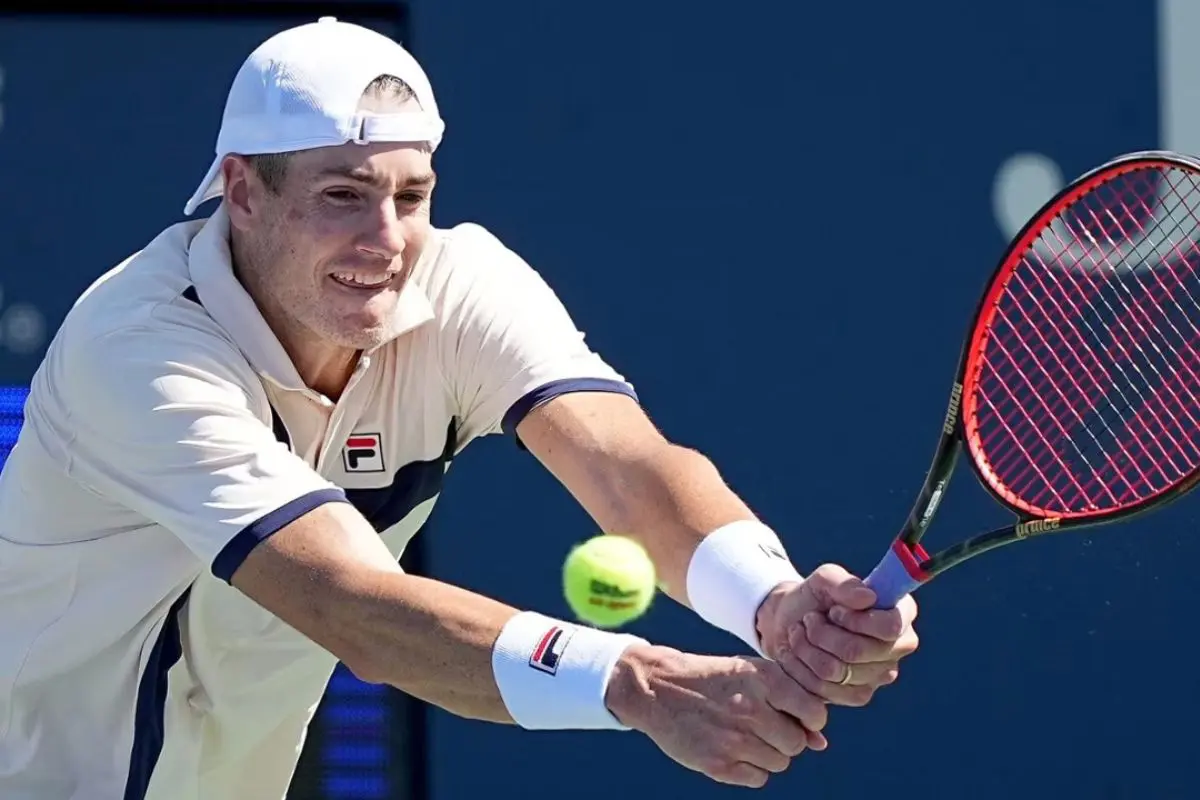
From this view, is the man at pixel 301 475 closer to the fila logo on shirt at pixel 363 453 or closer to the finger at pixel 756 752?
the fila logo on shirt at pixel 363 453

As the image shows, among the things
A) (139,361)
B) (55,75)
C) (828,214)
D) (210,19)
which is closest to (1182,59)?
(828,214)

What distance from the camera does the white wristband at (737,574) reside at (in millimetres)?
2482

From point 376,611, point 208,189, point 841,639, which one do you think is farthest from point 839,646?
point 208,189

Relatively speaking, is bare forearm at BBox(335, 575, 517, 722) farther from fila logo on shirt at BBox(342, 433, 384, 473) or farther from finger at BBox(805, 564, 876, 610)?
fila logo on shirt at BBox(342, 433, 384, 473)

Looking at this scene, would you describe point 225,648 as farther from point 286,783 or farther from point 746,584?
point 746,584

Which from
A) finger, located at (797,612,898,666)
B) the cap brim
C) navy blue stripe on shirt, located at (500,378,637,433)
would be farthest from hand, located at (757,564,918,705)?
the cap brim

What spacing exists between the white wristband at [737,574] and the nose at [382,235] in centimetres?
56

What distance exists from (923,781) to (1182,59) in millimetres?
1554

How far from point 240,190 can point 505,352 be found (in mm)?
415

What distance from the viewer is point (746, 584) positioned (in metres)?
2.49

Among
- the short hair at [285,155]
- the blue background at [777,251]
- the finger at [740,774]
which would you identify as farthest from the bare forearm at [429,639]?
the blue background at [777,251]

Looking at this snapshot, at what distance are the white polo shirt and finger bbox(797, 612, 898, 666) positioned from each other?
0.60m

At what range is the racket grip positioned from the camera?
7.79 feet

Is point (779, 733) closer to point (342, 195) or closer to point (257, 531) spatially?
point (257, 531)
